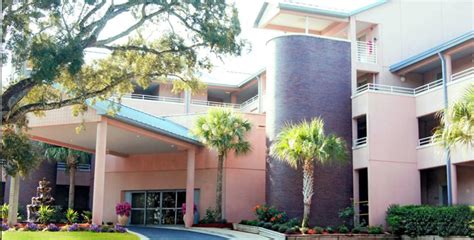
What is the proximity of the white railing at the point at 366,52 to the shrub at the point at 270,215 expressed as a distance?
27.0ft

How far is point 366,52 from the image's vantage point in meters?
29.0

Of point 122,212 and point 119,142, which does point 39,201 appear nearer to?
point 122,212

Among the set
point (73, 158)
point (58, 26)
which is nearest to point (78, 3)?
point (58, 26)

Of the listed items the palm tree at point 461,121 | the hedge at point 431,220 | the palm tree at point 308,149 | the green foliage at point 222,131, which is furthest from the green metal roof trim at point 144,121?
the palm tree at point 461,121

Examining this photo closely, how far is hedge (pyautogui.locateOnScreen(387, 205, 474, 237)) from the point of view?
2205cm

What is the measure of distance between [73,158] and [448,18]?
2145 centimetres

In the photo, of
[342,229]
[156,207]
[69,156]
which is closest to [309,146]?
[342,229]

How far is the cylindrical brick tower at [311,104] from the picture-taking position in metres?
26.7

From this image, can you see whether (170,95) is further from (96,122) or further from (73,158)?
(96,122)

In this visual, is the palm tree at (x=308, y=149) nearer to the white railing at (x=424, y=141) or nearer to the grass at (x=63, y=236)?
the white railing at (x=424, y=141)

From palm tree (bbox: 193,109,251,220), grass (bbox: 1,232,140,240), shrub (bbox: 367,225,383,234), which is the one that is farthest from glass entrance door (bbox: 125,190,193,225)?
grass (bbox: 1,232,140,240)

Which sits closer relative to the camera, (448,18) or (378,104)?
(378,104)

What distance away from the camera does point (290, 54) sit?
1090 inches

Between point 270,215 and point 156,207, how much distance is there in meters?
8.97
